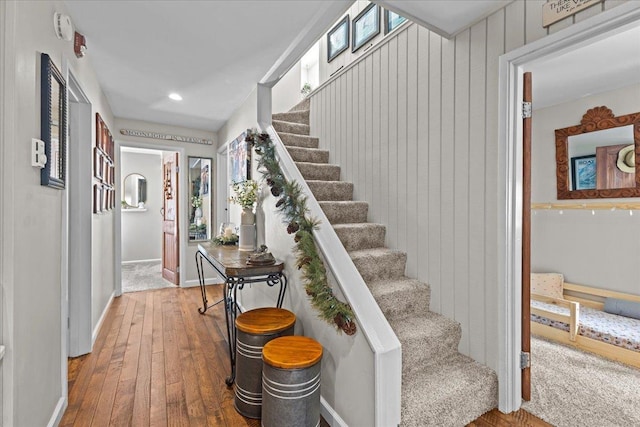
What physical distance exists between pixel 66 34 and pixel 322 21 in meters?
1.59

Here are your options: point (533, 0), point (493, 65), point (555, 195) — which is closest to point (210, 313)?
point (493, 65)

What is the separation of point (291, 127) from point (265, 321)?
8.43 feet

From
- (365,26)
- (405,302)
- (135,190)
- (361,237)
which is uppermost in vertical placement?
(365,26)

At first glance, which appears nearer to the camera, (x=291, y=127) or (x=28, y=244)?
(x=28, y=244)

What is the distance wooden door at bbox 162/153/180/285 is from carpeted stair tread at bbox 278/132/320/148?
2.29 metres

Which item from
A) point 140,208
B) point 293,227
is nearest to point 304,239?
point 293,227

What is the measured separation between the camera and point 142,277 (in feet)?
17.9

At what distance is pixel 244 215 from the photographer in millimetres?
2949

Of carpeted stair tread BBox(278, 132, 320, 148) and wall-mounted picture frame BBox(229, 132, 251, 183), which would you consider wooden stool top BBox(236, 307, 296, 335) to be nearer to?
wall-mounted picture frame BBox(229, 132, 251, 183)

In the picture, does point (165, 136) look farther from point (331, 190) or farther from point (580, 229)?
point (580, 229)

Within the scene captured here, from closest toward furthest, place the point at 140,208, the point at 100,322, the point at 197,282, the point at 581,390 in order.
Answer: the point at 581,390, the point at 100,322, the point at 197,282, the point at 140,208

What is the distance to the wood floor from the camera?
71.6 inches

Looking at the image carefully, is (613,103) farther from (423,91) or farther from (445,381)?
(445,381)

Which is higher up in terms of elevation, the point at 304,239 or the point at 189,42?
the point at 189,42
